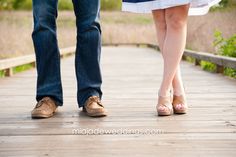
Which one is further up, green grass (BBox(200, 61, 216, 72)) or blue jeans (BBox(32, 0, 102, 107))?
blue jeans (BBox(32, 0, 102, 107))

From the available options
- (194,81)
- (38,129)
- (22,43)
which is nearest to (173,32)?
(38,129)

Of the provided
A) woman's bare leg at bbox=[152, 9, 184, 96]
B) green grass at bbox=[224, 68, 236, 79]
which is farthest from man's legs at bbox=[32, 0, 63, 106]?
green grass at bbox=[224, 68, 236, 79]

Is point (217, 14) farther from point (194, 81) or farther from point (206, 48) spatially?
point (194, 81)

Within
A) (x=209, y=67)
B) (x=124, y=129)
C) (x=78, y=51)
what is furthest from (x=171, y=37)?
(x=209, y=67)

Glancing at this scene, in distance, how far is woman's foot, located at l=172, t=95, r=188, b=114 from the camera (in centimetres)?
264

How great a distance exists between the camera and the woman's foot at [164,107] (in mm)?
2572

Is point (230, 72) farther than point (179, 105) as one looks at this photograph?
Yes

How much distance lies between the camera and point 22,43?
9.34 metres

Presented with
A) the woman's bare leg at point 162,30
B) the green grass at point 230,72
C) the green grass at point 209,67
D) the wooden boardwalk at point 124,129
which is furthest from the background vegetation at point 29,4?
the woman's bare leg at point 162,30

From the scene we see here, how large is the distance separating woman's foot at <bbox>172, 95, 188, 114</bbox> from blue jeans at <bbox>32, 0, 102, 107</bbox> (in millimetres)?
427

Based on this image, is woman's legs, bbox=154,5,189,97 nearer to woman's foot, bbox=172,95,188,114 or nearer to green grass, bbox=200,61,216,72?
woman's foot, bbox=172,95,188,114

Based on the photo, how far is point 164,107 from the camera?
2.58 m

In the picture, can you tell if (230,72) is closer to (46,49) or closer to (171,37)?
(171,37)

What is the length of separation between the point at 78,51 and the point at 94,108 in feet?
1.12
